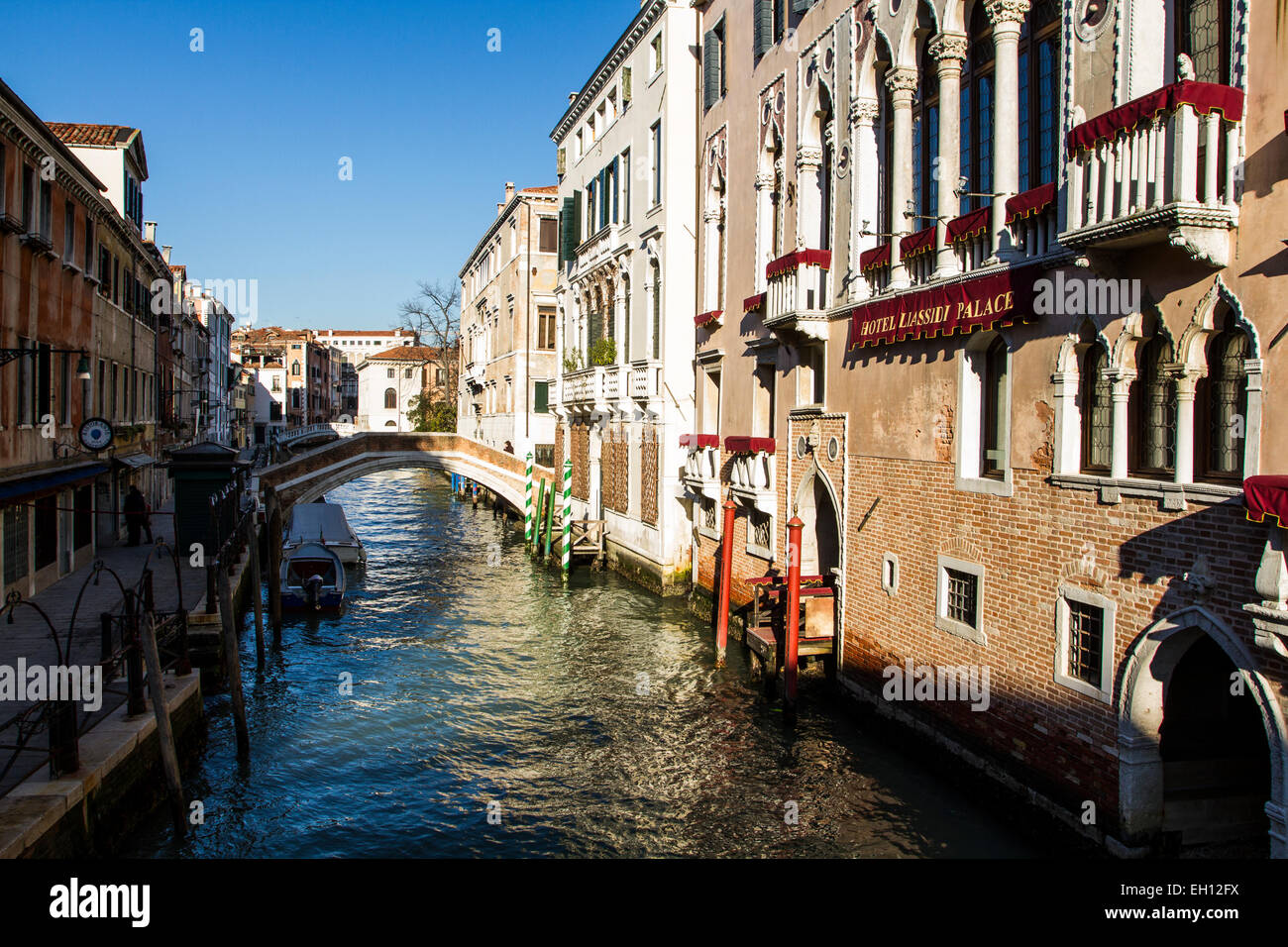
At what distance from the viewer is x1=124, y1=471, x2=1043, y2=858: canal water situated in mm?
7570

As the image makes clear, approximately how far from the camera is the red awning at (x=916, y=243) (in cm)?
848

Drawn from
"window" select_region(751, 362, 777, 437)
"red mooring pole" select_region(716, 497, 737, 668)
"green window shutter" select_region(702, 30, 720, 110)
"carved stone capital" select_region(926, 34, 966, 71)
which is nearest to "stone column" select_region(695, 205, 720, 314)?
"green window shutter" select_region(702, 30, 720, 110)

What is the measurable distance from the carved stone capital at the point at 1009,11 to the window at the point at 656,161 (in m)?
10.0

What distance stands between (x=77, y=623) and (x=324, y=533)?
391 inches

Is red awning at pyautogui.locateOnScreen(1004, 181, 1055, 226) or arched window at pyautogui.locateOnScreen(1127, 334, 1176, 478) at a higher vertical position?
red awning at pyautogui.locateOnScreen(1004, 181, 1055, 226)

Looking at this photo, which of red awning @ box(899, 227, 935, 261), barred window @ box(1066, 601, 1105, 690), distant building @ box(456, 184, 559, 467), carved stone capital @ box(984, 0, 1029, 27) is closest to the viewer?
barred window @ box(1066, 601, 1105, 690)

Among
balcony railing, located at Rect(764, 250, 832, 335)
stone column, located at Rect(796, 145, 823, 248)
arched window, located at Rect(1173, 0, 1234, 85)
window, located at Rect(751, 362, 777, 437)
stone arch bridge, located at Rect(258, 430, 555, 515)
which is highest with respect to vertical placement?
stone column, located at Rect(796, 145, 823, 248)

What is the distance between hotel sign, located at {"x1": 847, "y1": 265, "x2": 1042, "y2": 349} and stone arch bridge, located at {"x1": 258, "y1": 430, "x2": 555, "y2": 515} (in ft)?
50.0

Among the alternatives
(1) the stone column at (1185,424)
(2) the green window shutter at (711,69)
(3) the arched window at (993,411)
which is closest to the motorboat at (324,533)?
(2) the green window shutter at (711,69)

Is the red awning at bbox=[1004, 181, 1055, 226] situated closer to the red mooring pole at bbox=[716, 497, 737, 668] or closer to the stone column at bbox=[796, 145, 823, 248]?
the stone column at bbox=[796, 145, 823, 248]

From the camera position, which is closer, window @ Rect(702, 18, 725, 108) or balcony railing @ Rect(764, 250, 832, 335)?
balcony railing @ Rect(764, 250, 832, 335)

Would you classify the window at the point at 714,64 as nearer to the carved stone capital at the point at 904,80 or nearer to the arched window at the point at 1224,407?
the carved stone capital at the point at 904,80

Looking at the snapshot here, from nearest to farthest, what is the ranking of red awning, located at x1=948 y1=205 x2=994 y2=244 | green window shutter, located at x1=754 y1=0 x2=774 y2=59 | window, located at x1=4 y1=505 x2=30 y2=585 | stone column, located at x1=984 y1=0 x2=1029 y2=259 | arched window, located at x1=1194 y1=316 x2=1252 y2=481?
arched window, located at x1=1194 y1=316 x2=1252 y2=481 → stone column, located at x1=984 y1=0 x2=1029 y2=259 → red awning, located at x1=948 y1=205 x2=994 y2=244 → window, located at x1=4 y1=505 x2=30 y2=585 → green window shutter, located at x1=754 y1=0 x2=774 y2=59

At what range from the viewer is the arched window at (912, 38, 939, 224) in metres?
8.90
